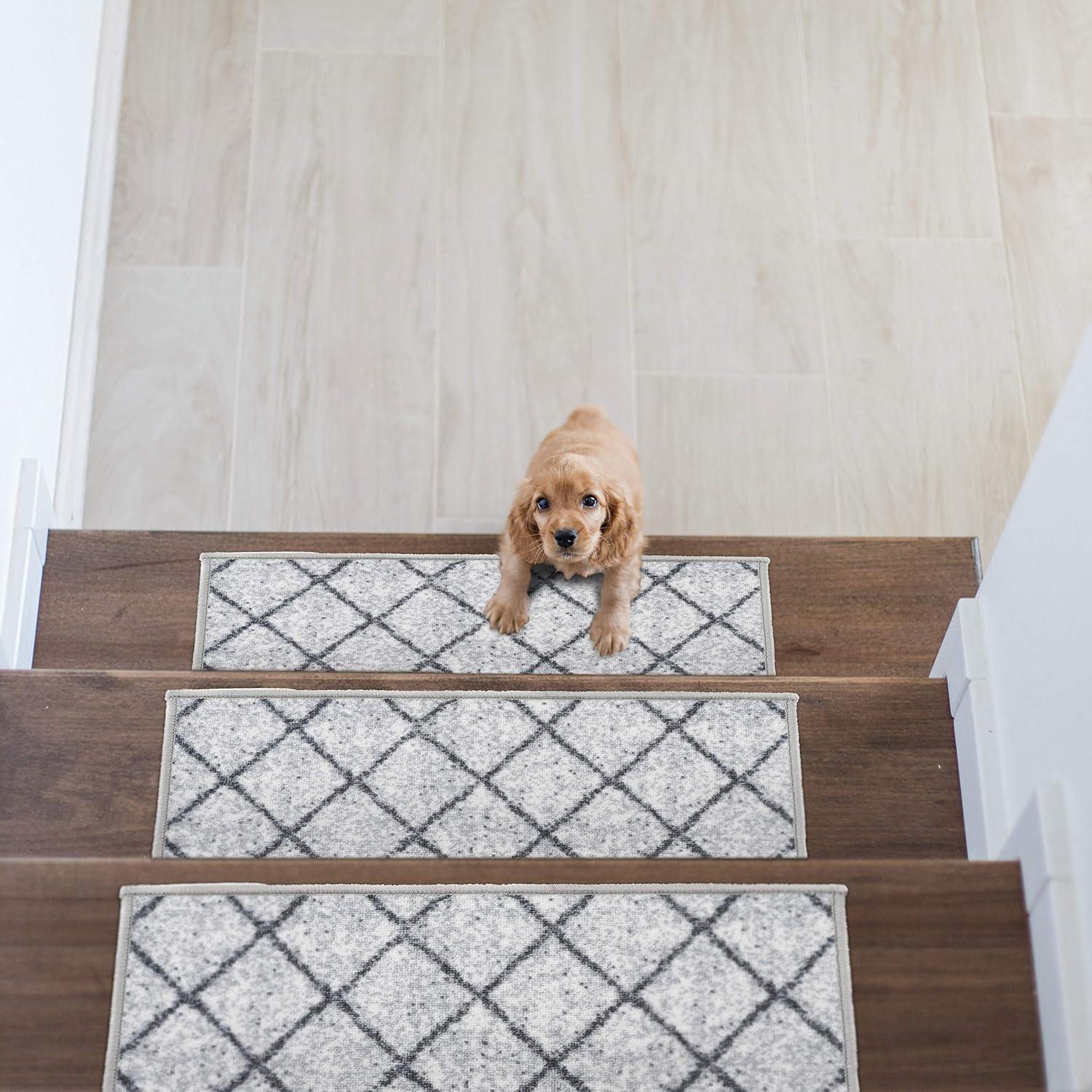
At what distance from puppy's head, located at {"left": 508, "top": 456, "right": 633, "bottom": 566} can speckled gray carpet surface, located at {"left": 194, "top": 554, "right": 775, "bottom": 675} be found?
0.40 feet

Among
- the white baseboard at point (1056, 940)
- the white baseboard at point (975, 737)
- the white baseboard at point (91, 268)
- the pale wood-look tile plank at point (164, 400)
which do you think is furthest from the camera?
the pale wood-look tile plank at point (164, 400)

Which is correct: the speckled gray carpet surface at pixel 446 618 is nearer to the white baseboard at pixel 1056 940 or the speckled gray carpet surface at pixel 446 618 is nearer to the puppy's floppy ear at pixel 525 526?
the puppy's floppy ear at pixel 525 526

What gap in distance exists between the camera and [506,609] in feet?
5.61

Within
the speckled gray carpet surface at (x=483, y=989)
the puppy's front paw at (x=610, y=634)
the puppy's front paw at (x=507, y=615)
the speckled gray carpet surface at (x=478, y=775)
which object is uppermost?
the puppy's front paw at (x=507, y=615)

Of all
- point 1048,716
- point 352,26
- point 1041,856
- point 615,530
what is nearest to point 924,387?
point 615,530

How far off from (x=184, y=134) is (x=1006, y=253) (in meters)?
1.68

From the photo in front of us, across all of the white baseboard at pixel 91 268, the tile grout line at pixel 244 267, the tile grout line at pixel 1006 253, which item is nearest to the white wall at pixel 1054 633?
the tile grout line at pixel 1006 253

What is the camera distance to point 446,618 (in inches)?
68.0

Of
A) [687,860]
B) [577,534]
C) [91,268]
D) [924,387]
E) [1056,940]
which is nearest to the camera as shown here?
[1056,940]

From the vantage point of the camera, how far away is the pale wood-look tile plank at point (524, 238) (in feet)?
7.45

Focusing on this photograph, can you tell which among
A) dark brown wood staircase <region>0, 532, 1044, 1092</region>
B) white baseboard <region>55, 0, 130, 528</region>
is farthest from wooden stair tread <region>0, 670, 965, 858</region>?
white baseboard <region>55, 0, 130, 528</region>

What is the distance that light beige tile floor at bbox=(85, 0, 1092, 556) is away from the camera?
224cm

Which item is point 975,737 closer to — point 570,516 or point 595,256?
point 570,516

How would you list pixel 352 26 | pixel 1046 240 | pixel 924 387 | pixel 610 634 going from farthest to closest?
pixel 352 26, pixel 1046 240, pixel 924 387, pixel 610 634
